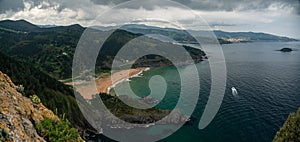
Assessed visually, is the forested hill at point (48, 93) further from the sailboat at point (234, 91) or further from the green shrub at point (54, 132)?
the sailboat at point (234, 91)

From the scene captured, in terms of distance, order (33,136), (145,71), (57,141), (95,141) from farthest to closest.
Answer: (145,71) → (95,141) → (57,141) → (33,136)

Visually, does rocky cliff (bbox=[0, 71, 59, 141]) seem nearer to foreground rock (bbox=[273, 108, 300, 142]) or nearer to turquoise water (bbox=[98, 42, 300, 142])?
foreground rock (bbox=[273, 108, 300, 142])

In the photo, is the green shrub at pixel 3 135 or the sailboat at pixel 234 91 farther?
the sailboat at pixel 234 91

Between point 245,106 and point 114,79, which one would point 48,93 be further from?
point 114,79

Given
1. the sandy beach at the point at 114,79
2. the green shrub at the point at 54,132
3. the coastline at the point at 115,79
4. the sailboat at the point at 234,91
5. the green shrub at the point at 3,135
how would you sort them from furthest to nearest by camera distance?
1. the sandy beach at the point at 114,79
2. the coastline at the point at 115,79
3. the sailboat at the point at 234,91
4. the green shrub at the point at 54,132
5. the green shrub at the point at 3,135

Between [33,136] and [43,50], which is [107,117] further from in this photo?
[43,50]

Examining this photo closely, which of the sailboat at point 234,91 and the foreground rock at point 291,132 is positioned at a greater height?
the foreground rock at point 291,132

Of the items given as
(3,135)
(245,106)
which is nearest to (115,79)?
(245,106)

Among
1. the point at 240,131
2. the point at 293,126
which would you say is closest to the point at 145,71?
the point at 240,131

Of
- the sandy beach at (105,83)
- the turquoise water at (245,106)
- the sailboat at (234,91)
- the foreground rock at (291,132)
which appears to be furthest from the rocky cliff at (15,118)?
the sailboat at (234,91)
